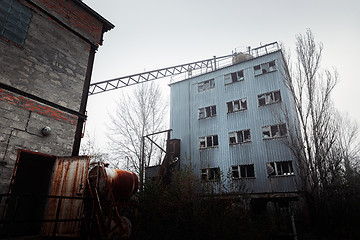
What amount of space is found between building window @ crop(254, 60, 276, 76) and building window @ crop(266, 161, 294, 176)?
7.81 metres

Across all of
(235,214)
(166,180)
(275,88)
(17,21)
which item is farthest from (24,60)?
(275,88)

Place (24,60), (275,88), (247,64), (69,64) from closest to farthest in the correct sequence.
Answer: (24,60) < (69,64) < (275,88) < (247,64)

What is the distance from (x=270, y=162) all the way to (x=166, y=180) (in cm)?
808

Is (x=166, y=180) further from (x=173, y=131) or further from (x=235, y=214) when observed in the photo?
(x=235, y=214)

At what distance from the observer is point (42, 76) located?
802cm

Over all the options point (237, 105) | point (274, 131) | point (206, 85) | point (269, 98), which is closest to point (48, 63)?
point (237, 105)

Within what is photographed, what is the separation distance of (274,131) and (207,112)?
619 centimetres

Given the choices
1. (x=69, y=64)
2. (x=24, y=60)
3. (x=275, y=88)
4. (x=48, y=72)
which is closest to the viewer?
(x=24, y=60)

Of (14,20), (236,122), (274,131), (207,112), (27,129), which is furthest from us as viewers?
(207,112)

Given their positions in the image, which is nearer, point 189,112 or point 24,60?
point 24,60

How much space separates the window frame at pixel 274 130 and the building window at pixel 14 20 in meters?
15.6

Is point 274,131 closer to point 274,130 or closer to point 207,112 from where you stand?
point 274,130

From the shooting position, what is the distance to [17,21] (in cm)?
774

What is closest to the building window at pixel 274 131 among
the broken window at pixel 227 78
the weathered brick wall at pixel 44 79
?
the broken window at pixel 227 78
